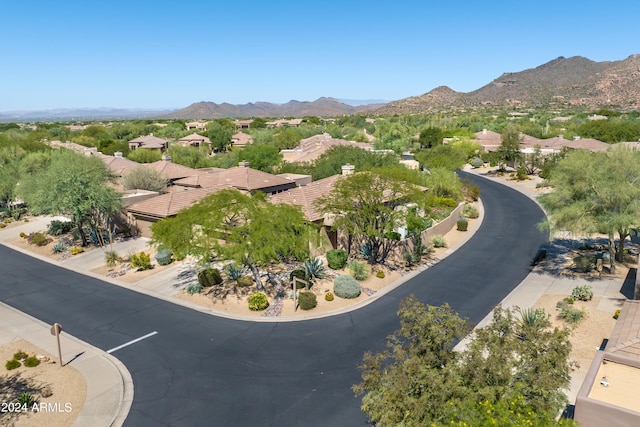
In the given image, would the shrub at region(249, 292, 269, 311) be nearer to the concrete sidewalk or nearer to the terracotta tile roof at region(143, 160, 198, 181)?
the concrete sidewalk

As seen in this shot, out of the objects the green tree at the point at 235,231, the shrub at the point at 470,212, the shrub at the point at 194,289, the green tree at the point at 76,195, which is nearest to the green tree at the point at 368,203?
the green tree at the point at 235,231

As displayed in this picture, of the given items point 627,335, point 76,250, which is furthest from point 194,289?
point 627,335

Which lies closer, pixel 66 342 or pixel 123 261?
pixel 66 342

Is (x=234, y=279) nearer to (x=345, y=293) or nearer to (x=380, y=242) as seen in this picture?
(x=345, y=293)

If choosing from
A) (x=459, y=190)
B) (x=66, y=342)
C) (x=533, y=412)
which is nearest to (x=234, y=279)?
(x=66, y=342)

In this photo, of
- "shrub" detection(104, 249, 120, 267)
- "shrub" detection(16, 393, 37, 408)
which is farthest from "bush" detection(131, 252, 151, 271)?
"shrub" detection(16, 393, 37, 408)
